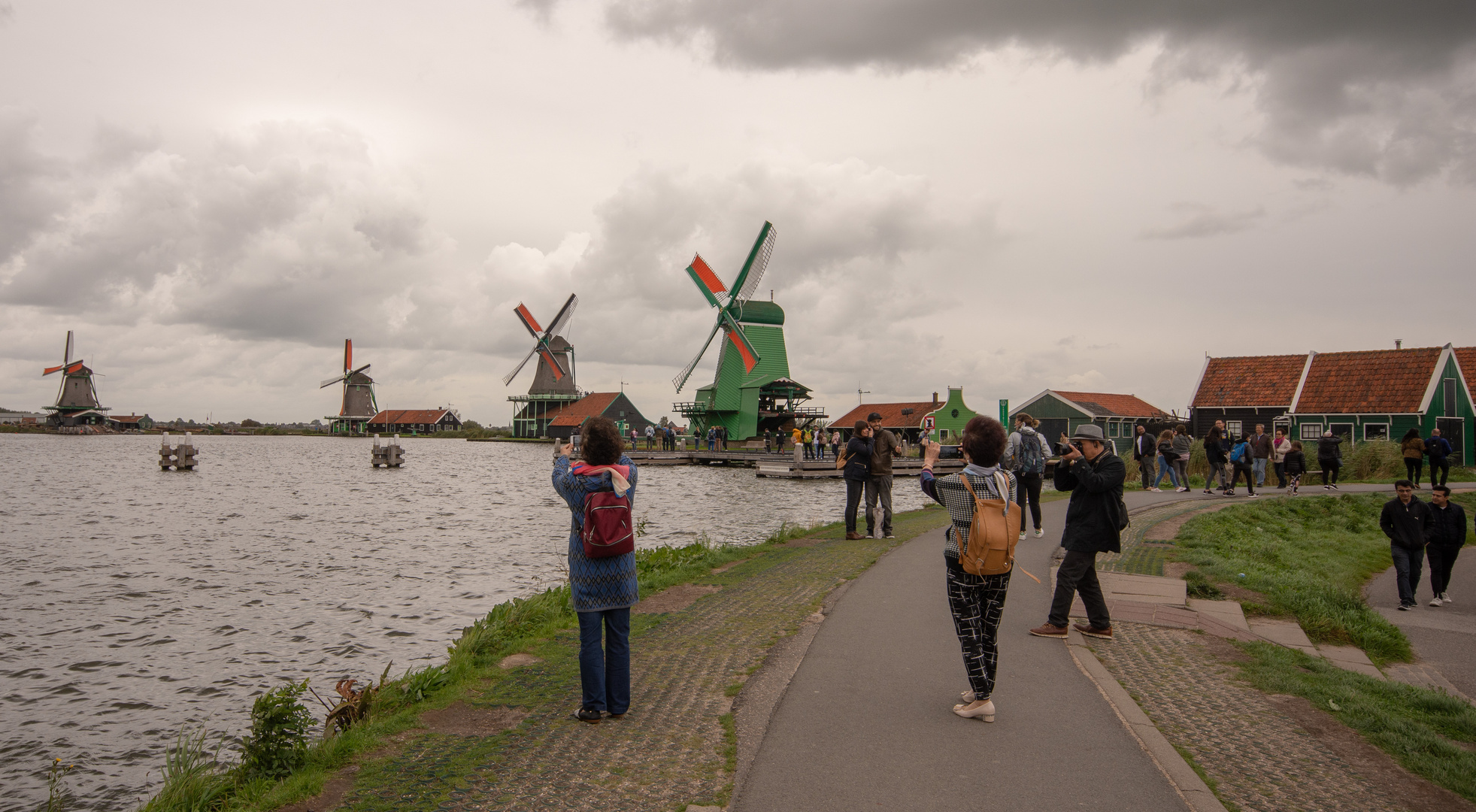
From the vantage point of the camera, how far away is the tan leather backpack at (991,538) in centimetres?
504

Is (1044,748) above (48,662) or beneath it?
above

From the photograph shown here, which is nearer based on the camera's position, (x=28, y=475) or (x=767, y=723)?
(x=767, y=723)

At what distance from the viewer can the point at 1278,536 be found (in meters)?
16.2

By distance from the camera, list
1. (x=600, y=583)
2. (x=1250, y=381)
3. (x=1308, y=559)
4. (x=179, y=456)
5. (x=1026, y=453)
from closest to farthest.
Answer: (x=600, y=583) < (x=1026, y=453) < (x=1308, y=559) < (x=1250, y=381) < (x=179, y=456)

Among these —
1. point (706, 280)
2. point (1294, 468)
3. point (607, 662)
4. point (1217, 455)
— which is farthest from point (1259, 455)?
point (706, 280)

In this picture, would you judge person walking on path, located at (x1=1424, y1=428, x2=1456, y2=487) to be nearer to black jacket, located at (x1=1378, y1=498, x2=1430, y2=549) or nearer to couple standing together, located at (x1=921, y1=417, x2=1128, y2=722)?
black jacket, located at (x1=1378, y1=498, x2=1430, y2=549)

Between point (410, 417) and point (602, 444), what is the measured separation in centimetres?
13613

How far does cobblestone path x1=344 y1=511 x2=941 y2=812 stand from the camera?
14.0 feet

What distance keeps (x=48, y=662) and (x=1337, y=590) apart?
1543cm

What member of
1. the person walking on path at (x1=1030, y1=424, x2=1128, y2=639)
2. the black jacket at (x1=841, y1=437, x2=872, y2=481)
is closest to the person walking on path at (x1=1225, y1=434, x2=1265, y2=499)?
the black jacket at (x1=841, y1=437, x2=872, y2=481)

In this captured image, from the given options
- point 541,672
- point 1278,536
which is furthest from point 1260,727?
point 1278,536

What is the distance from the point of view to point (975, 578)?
5.20 meters

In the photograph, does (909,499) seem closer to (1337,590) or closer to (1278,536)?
(1278,536)

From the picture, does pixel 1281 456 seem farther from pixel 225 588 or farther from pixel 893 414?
pixel 893 414
